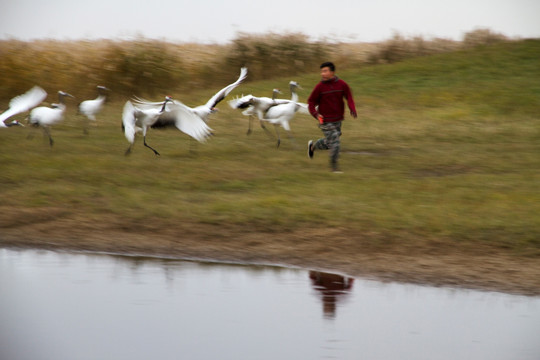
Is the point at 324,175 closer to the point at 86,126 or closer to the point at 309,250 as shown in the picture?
the point at 309,250

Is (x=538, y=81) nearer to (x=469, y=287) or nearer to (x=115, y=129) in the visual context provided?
(x=115, y=129)

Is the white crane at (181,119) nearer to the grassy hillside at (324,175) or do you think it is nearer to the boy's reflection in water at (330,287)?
the grassy hillside at (324,175)

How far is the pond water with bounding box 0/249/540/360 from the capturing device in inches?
250

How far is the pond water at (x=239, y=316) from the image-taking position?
20.9ft

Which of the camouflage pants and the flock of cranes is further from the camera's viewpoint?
the flock of cranes

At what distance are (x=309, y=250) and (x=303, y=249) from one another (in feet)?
0.25

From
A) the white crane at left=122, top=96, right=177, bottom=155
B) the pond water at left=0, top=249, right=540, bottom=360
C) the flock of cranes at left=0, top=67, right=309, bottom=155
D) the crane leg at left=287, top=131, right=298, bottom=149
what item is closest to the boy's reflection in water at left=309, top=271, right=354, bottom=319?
the pond water at left=0, top=249, right=540, bottom=360

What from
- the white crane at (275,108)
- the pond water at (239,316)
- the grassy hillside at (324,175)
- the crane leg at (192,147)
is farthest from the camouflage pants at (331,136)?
the pond water at (239,316)

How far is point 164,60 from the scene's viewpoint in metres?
29.2

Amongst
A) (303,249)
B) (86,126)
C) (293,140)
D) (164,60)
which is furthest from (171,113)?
(164,60)

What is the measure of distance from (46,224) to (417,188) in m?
5.40

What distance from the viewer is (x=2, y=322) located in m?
6.93

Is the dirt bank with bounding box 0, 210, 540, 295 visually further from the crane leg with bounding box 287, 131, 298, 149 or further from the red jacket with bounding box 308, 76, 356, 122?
the crane leg with bounding box 287, 131, 298, 149

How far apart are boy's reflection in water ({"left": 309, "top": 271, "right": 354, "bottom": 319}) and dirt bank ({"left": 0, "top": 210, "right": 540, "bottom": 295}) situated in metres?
0.29
